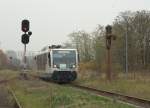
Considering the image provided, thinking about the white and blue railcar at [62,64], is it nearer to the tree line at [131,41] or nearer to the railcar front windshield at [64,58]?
the railcar front windshield at [64,58]

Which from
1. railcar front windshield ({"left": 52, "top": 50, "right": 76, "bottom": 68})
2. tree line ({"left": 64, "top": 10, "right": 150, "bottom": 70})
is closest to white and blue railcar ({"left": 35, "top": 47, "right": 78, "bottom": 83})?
railcar front windshield ({"left": 52, "top": 50, "right": 76, "bottom": 68})

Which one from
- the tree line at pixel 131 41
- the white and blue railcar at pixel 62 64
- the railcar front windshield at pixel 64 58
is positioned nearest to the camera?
the white and blue railcar at pixel 62 64

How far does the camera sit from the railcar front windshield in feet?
Result: 132

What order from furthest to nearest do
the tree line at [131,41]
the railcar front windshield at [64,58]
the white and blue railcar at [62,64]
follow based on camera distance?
the tree line at [131,41]
the railcar front windshield at [64,58]
the white and blue railcar at [62,64]

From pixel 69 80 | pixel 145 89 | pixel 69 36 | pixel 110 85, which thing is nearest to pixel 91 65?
pixel 69 36

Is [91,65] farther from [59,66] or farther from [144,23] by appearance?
[59,66]

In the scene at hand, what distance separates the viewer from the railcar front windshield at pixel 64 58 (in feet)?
132

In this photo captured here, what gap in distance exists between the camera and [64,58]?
4041 cm

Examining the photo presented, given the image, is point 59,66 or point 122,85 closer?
point 122,85

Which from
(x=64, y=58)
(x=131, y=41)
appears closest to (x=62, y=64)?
(x=64, y=58)

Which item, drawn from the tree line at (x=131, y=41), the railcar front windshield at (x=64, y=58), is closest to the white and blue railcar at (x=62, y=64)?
the railcar front windshield at (x=64, y=58)

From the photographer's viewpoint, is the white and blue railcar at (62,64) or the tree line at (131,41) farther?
the tree line at (131,41)

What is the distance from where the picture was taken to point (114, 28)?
78500 mm

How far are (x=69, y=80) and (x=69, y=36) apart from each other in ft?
240
